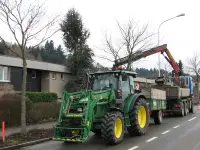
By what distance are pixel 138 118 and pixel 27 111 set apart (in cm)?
670

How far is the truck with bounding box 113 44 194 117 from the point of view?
886 inches

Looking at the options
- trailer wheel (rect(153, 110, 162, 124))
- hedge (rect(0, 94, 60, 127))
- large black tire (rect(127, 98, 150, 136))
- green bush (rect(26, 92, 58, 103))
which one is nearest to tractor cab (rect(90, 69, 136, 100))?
large black tire (rect(127, 98, 150, 136))

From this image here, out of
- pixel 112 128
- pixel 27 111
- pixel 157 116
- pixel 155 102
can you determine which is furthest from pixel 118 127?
pixel 27 111

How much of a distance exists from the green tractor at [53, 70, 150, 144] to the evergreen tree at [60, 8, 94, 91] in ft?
74.8

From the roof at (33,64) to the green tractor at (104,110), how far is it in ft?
53.1

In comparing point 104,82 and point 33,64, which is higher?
point 33,64

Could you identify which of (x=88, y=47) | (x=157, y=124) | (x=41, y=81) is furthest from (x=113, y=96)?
(x=88, y=47)

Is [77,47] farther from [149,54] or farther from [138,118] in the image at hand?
[138,118]

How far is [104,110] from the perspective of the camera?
39.3ft

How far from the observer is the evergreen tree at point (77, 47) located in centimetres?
3716

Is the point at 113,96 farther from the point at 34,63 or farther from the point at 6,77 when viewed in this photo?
the point at 34,63

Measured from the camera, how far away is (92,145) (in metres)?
11.5

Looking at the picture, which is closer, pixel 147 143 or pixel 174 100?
pixel 147 143

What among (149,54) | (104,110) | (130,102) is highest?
(149,54)
